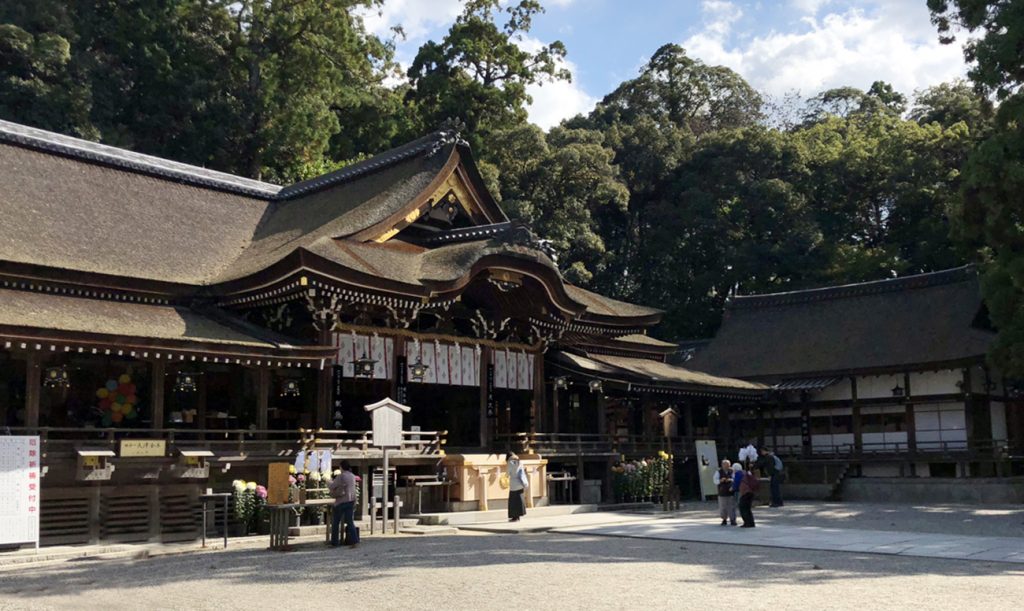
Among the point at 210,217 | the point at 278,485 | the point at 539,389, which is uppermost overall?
the point at 210,217

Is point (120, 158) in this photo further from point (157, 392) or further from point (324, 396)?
point (157, 392)

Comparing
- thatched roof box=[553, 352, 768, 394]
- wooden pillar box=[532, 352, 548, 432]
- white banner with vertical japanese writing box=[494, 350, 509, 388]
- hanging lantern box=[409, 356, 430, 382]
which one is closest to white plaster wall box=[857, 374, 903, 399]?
thatched roof box=[553, 352, 768, 394]

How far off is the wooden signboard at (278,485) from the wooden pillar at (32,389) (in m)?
4.27

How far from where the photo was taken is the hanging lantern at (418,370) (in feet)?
79.2

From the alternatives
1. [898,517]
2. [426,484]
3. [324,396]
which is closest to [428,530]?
[426,484]

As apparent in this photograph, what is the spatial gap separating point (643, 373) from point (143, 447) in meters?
16.0

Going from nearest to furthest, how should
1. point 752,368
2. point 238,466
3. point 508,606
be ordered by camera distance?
1. point 508,606
2. point 238,466
3. point 752,368

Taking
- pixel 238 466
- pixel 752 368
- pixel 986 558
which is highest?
pixel 752 368

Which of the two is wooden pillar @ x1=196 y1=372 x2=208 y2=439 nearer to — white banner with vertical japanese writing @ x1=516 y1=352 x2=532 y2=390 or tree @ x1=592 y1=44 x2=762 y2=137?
white banner with vertical japanese writing @ x1=516 y1=352 x2=532 y2=390

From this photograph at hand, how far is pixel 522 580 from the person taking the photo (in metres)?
12.2

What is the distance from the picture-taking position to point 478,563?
13.9m

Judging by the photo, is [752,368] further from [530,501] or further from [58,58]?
[58,58]

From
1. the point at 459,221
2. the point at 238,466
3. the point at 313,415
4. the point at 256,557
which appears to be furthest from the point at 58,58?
the point at 256,557

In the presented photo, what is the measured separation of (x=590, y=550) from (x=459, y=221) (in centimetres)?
1525
